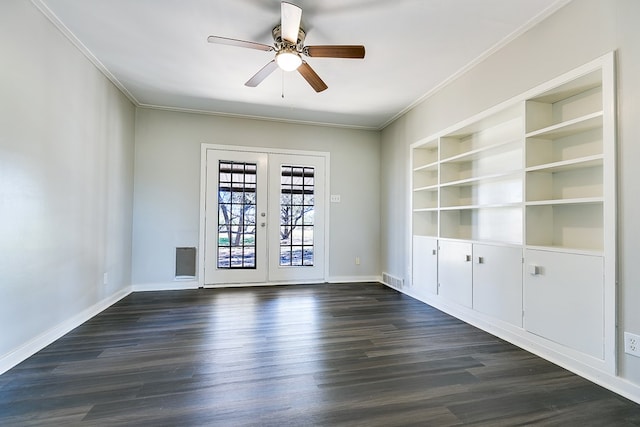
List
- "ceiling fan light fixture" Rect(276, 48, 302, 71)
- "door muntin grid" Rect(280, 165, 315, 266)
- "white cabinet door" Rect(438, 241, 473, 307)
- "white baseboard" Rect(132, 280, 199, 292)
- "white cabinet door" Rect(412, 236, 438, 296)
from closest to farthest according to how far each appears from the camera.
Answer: "ceiling fan light fixture" Rect(276, 48, 302, 71) < "white cabinet door" Rect(438, 241, 473, 307) < "white cabinet door" Rect(412, 236, 438, 296) < "white baseboard" Rect(132, 280, 199, 292) < "door muntin grid" Rect(280, 165, 315, 266)

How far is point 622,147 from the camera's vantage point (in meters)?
1.82

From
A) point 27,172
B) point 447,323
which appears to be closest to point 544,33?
point 447,323

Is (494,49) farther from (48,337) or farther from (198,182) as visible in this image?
(48,337)

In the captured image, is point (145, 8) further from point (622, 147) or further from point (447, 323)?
point (447, 323)

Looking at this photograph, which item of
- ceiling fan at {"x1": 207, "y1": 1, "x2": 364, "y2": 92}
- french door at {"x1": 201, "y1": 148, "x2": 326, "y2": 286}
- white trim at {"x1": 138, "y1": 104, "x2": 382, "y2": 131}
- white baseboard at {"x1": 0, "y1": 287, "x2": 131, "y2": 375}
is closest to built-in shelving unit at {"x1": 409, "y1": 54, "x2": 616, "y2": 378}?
ceiling fan at {"x1": 207, "y1": 1, "x2": 364, "y2": 92}

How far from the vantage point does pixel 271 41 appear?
270 cm

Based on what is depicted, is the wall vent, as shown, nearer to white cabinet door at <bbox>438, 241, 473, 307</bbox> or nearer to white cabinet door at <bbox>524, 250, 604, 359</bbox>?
white cabinet door at <bbox>438, 241, 473, 307</bbox>

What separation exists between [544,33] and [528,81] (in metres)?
0.34

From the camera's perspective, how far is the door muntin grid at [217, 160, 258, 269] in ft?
14.9

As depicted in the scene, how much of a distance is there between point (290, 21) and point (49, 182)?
2.28 metres

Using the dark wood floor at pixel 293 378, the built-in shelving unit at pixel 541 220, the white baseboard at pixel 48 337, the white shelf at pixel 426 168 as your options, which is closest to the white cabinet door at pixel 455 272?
the built-in shelving unit at pixel 541 220

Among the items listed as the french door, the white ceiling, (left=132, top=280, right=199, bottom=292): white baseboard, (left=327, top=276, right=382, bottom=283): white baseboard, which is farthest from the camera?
(left=327, top=276, right=382, bottom=283): white baseboard

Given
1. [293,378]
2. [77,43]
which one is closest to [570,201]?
[293,378]

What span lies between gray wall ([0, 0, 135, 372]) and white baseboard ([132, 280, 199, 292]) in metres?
0.64
